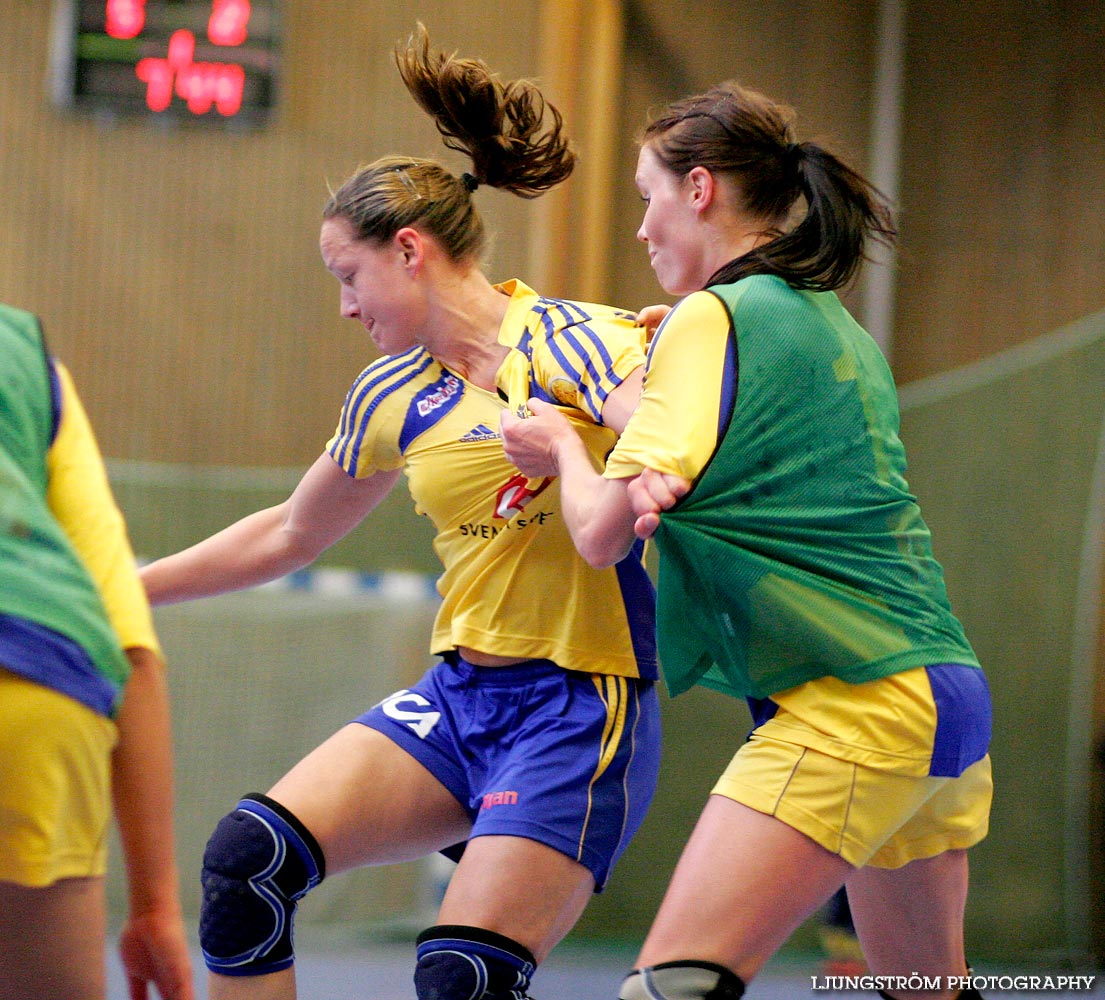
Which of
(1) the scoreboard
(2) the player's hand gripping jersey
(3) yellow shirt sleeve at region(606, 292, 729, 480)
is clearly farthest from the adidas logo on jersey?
(1) the scoreboard

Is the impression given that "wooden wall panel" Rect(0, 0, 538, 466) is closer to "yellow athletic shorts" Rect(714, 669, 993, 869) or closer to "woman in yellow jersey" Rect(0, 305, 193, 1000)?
"yellow athletic shorts" Rect(714, 669, 993, 869)

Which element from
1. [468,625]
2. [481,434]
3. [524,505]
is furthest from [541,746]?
[481,434]

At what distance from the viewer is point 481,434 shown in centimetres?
225

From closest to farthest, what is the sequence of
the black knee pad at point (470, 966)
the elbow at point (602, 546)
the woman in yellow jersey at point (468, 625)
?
the elbow at point (602, 546) < the black knee pad at point (470, 966) < the woman in yellow jersey at point (468, 625)

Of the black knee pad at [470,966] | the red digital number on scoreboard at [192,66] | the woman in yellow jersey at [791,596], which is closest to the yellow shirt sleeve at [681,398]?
the woman in yellow jersey at [791,596]

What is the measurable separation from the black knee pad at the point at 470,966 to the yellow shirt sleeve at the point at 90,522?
815 mm

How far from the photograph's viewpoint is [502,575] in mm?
2227

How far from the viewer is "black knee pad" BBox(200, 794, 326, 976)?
2.07 metres

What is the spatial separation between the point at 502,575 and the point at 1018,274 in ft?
10.8

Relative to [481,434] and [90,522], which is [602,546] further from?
[90,522]

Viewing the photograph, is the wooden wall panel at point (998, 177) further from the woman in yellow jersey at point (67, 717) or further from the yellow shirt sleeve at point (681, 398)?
the woman in yellow jersey at point (67, 717)

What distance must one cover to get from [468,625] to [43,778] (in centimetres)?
106

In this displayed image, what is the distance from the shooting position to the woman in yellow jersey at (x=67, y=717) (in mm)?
1219

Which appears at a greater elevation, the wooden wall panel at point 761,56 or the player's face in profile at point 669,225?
the wooden wall panel at point 761,56
